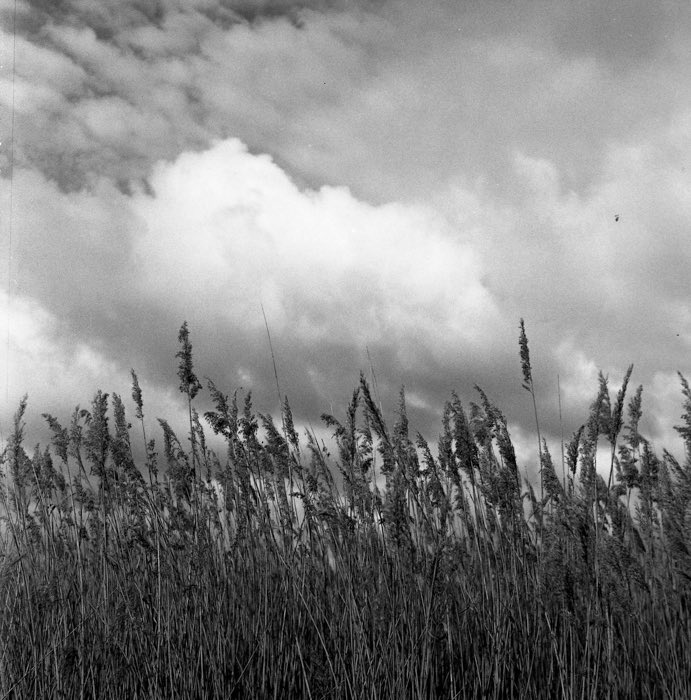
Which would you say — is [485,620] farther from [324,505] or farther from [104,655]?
[104,655]

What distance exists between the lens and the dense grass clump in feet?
9.49

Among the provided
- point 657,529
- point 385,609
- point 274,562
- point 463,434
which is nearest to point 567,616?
point 385,609

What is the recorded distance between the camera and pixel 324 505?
337cm

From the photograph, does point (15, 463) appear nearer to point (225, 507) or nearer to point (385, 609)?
point (225, 507)

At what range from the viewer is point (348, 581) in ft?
9.60

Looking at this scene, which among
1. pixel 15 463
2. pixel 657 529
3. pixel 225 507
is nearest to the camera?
pixel 225 507

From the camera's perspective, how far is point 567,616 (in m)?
2.89

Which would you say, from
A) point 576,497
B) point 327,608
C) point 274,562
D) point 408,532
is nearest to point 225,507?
point 274,562

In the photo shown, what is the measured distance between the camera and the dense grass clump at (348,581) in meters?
2.89

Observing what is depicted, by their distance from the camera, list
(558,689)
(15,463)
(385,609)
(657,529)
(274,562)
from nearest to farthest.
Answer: (385,609) < (558,689) < (274,562) < (15,463) < (657,529)

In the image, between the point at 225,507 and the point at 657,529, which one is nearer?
the point at 225,507

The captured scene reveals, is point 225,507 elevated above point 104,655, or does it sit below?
above

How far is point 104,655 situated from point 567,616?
1942mm

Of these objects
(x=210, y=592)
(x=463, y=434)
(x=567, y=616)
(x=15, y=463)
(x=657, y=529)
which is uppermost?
(x=15, y=463)
